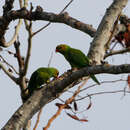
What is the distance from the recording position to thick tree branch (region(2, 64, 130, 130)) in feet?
10.9

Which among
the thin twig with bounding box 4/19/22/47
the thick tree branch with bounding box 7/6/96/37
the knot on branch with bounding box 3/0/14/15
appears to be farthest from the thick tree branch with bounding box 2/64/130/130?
the knot on branch with bounding box 3/0/14/15

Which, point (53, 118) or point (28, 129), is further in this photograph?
point (28, 129)

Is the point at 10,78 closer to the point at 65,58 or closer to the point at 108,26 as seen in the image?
the point at 108,26

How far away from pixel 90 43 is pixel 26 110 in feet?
5.11

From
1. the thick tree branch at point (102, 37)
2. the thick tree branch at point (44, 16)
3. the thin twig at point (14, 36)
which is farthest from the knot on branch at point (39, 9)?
the thick tree branch at point (102, 37)

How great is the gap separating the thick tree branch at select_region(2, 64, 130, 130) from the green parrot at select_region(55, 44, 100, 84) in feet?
4.23

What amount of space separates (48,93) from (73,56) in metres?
2.09

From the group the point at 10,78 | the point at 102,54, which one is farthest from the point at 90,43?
the point at 10,78

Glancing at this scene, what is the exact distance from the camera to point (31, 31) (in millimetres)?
4105

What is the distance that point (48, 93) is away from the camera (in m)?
3.92

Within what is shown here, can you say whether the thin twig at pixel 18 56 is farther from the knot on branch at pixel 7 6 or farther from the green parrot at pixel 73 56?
the green parrot at pixel 73 56

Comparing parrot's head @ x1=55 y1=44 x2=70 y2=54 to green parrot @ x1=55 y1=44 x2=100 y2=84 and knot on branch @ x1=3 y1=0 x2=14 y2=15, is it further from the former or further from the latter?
knot on branch @ x1=3 y1=0 x2=14 y2=15

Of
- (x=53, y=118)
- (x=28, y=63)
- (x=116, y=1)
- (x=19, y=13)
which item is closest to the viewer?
(x=53, y=118)

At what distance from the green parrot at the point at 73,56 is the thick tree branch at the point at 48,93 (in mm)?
1289
